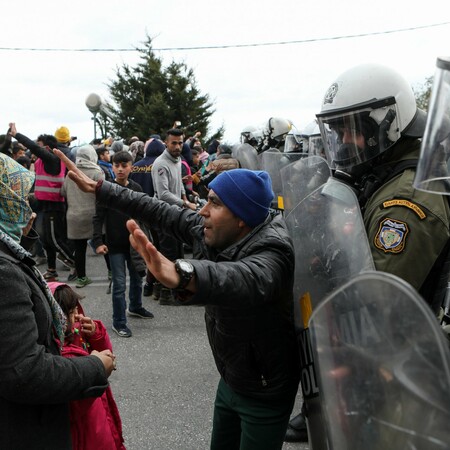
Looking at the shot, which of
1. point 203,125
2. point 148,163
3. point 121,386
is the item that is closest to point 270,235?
point 121,386

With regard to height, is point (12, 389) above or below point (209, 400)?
above

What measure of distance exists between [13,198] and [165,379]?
8.23ft

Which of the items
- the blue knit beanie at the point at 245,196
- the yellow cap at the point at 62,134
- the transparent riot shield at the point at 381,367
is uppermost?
the yellow cap at the point at 62,134

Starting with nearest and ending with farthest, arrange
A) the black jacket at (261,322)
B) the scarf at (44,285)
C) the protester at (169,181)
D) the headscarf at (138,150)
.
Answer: the scarf at (44,285) < the black jacket at (261,322) < the protester at (169,181) < the headscarf at (138,150)

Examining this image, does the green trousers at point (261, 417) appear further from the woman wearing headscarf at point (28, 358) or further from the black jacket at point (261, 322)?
the woman wearing headscarf at point (28, 358)

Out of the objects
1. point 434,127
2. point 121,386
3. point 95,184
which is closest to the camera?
point 434,127

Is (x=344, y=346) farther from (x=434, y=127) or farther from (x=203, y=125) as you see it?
(x=203, y=125)

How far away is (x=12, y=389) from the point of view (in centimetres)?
129

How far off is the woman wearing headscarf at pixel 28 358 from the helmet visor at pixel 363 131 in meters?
1.23

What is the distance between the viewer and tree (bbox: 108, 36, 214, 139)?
23438mm

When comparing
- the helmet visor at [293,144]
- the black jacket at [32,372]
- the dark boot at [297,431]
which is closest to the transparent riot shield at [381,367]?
the black jacket at [32,372]

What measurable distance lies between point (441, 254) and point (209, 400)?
7.11ft

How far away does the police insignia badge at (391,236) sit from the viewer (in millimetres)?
1545

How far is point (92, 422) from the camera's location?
170 cm
